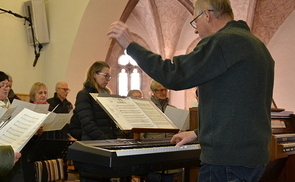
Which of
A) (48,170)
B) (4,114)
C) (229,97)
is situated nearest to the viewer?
(229,97)

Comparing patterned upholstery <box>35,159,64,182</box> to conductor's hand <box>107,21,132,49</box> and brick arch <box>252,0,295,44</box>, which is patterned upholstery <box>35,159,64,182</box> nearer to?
A: conductor's hand <box>107,21,132,49</box>

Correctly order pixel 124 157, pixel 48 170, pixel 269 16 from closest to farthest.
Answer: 1. pixel 124 157
2. pixel 48 170
3. pixel 269 16

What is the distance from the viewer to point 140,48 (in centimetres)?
193

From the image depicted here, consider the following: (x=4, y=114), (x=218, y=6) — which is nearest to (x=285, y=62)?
(x=218, y=6)

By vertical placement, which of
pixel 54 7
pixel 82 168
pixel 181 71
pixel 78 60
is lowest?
pixel 82 168

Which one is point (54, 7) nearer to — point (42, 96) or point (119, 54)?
point (42, 96)

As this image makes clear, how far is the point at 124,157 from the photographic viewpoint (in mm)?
2088

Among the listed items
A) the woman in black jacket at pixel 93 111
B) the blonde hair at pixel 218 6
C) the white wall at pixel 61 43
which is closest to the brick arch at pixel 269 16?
the white wall at pixel 61 43

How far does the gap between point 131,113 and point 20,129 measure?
2.71ft

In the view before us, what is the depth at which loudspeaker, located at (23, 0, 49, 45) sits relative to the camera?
6.19 metres

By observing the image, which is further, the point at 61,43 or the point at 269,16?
the point at 269,16

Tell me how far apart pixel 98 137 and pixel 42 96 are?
151 centimetres

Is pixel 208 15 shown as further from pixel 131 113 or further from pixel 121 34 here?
pixel 131 113

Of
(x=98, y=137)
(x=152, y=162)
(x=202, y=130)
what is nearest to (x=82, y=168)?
(x=152, y=162)
